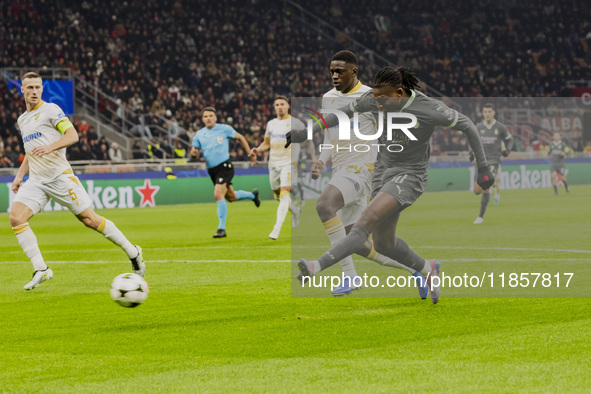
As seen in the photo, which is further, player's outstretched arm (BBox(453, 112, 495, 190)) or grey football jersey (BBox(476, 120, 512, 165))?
grey football jersey (BBox(476, 120, 512, 165))

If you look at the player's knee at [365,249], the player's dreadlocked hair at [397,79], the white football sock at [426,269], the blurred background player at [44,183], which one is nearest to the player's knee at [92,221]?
the blurred background player at [44,183]

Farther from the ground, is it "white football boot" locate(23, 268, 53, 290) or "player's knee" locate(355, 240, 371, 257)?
"player's knee" locate(355, 240, 371, 257)

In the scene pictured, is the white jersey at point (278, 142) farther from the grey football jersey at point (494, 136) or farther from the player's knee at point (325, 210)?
the player's knee at point (325, 210)

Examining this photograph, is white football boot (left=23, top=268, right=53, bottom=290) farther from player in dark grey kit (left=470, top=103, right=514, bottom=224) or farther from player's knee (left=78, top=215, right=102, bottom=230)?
player in dark grey kit (left=470, top=103, right=514, bottom=224)

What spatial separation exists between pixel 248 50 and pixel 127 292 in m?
34.1

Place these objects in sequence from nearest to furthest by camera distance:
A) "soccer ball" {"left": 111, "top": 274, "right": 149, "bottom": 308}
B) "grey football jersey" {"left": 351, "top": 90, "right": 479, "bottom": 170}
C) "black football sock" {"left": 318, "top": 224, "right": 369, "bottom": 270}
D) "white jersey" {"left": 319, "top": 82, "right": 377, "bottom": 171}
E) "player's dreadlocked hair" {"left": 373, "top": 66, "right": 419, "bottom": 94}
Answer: "black football sock" {"left": 318, "top": 224, "right": 369, "bottom": 270}
"player's dreadlocked hair" {"left": 373, "top": 66, "right": 419, "bottom": 94}
"grey football jersey" {"left": 351, "top": 90, "right": 479, "bottom": 170}
"soccer ball" {"left": 111, "top": 274, "right": 149, "bottom": 308}
"white jersey" {"left": 319, "top": 82, "right": 377, "bottom": 171}

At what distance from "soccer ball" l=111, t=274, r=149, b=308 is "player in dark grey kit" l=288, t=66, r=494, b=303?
1877 mm

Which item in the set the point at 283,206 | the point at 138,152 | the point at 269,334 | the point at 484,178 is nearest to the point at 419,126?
the point at 484,178

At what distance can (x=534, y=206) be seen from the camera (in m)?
23.8

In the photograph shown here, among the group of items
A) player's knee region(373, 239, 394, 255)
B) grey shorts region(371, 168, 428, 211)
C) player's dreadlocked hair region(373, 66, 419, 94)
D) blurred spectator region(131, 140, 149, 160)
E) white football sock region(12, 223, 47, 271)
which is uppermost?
Answer: player's dreadlocked hair region(373, 66, 419, 94)

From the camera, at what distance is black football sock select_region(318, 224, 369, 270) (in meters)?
8.02

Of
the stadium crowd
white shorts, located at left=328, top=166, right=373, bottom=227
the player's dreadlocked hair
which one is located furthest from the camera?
the stadium crowd

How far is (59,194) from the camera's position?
1080 centimetres

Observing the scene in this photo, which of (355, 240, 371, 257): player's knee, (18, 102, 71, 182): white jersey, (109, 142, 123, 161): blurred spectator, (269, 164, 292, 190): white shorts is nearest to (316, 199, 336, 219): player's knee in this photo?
(355, 240, 371, 257): player's knee
